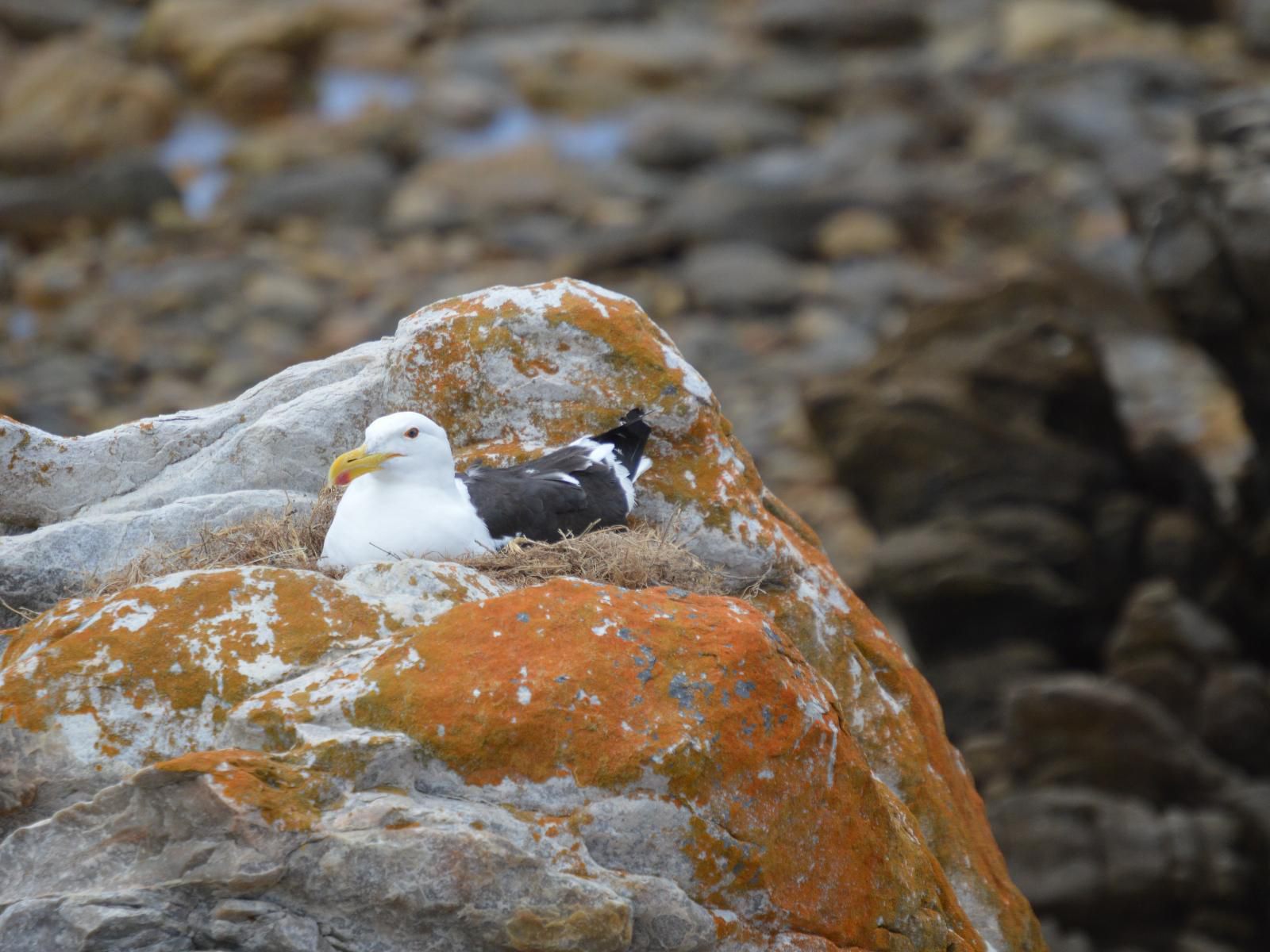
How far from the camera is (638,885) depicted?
18.6 feet

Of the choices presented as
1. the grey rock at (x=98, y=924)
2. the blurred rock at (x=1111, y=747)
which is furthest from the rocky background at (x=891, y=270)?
the grey rock at (x=98, y=924)

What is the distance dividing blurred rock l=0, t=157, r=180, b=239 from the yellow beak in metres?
42.0

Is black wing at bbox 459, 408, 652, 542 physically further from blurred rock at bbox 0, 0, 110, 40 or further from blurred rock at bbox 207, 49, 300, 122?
blurred rock at bbox 0, 0, 110, 40

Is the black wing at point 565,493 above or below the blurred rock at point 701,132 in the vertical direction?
above

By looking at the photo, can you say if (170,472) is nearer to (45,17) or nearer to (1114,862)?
(1114,862)

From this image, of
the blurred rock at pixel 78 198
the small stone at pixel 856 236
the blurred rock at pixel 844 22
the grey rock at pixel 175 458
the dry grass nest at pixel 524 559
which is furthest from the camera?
the blurred rock at pixel 844 22

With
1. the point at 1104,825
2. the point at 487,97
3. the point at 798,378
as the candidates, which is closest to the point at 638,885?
→ the point at 1104,825

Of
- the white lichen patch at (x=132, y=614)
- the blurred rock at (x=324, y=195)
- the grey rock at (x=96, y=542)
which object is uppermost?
the white lichen patch at (x=132, y=614)

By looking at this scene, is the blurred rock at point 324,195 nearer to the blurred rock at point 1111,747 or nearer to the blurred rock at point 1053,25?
the blurred rock at point 1053,25

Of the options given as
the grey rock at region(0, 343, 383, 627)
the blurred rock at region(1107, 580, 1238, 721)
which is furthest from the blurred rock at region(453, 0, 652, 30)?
the grey rock at region(0, 343, 383, 627)

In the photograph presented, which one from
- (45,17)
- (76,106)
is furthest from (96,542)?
(45,17)

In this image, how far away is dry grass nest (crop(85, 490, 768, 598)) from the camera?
7078 millimetres

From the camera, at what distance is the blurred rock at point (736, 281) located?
139 feet

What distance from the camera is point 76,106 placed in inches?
2024
